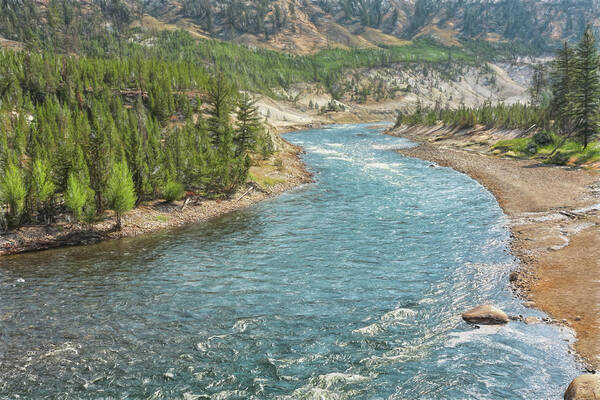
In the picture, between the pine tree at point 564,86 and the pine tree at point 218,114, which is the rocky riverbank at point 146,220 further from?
the pine tree at point 564,86

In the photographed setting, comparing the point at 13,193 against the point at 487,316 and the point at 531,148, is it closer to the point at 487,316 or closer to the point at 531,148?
the point at 487,316

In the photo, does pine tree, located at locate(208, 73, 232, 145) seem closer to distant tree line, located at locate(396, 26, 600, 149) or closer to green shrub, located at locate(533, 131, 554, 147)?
distant tree line, located at locate(396, 26, 600, 149)

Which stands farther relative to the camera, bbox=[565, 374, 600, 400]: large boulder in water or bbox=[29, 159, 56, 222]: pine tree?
bbox=[29, 159, 56, 222]: pine tree

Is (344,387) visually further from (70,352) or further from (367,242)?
(367,242)

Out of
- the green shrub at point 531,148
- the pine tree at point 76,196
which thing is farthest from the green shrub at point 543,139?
the pine tree at point 76,196

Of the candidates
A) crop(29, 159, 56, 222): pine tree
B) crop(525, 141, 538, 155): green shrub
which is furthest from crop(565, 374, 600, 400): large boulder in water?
crop(525, 141, 538, 155): green shrub

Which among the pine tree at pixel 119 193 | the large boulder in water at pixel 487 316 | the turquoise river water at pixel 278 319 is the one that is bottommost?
the turquoise river water at pixel 278 319
